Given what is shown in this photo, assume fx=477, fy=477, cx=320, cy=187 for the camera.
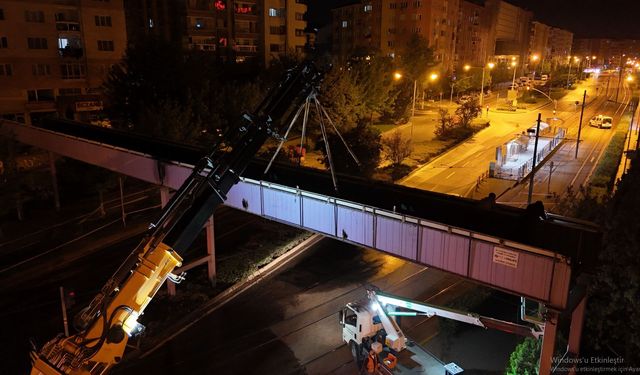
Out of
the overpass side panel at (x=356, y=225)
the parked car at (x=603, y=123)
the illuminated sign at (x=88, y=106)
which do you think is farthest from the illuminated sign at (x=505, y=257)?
the parked car at (x=603, y=123)

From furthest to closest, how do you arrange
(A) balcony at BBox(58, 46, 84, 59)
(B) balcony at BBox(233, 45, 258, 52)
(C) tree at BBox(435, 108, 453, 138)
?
(B) balcony at BBox(233, 45, 258, 52) → (C) tree at BBox(435, 108, 453, 138) → (A) balcony at BBox(58, 46, 84, 59)

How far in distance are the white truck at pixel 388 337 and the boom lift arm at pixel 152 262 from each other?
6807 mm

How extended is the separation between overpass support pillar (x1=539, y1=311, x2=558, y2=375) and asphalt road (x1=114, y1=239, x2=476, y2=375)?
21.5 feet

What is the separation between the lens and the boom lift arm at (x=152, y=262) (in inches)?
455

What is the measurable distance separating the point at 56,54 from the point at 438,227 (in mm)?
53837

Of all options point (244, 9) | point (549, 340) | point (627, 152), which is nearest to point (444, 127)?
point (627, 152)

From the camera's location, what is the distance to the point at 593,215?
19172mm

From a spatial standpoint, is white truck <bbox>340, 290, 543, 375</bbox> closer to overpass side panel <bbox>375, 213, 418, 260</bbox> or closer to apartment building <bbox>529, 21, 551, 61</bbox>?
overpass side panel <bbox>375, 213, 418, 260</bbox>

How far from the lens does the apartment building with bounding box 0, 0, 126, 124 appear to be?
5019 cm

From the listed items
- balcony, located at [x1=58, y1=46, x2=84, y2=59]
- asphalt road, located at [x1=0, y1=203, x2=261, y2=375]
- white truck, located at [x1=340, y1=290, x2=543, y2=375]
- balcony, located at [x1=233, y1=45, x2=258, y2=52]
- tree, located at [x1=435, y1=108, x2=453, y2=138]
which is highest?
balcony, located at [x1=233, y1=45, x2=258, y2=52]

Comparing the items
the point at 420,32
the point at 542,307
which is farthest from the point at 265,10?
the point at 542,307

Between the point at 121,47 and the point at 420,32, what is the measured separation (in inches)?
2647

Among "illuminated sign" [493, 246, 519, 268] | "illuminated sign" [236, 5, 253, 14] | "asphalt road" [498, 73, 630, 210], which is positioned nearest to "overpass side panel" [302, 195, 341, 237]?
"illuminated sign" [493, 246, 519, 268]

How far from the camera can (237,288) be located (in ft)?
77.3
